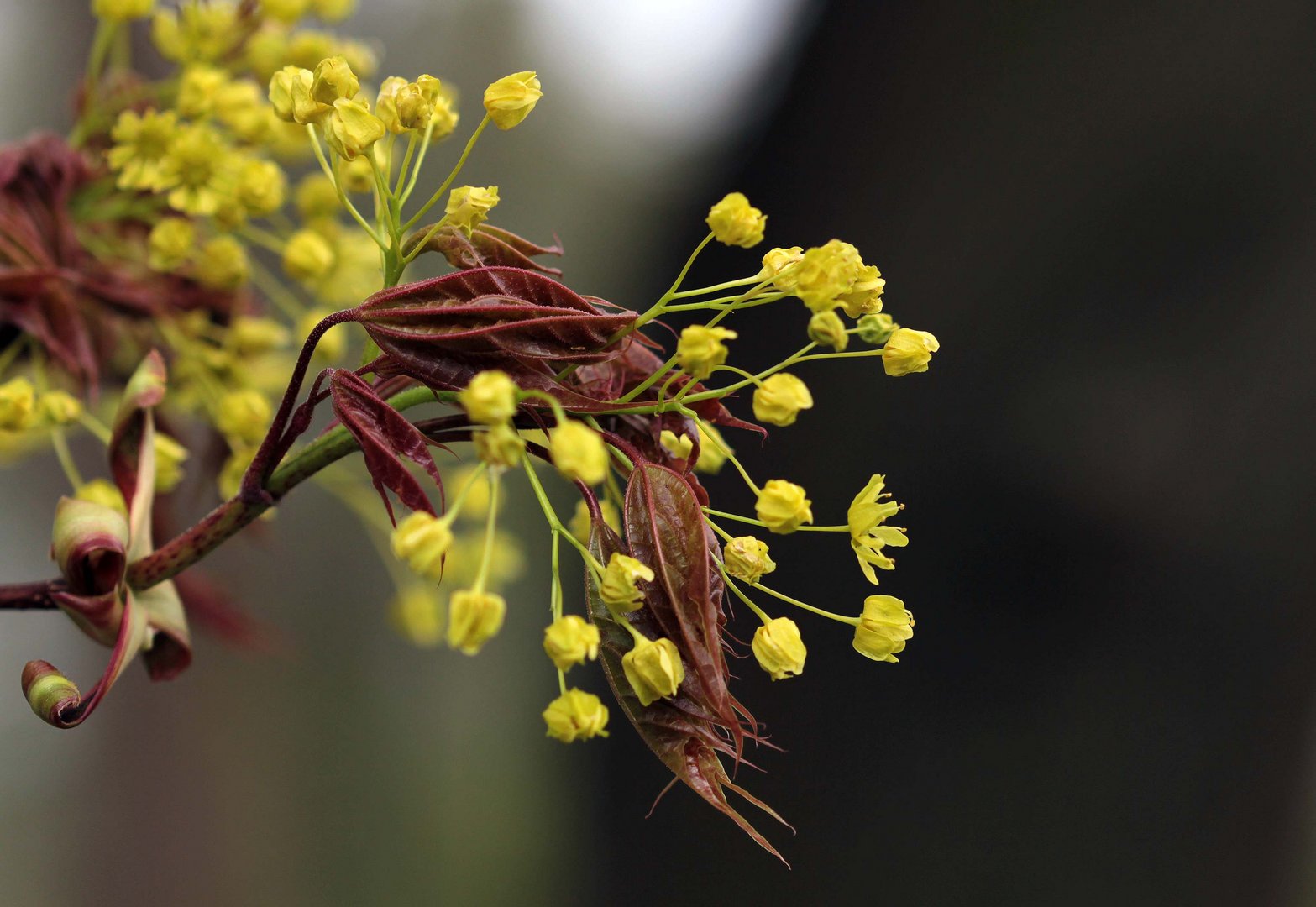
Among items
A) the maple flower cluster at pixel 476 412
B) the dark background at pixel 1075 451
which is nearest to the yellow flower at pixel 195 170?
the maple flower cluster at pixel 476 412

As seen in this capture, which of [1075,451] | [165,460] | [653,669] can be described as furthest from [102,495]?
[1075,451]

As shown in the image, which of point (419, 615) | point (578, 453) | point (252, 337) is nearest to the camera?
point (578, 453)

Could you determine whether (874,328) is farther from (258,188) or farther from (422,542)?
(258,188)

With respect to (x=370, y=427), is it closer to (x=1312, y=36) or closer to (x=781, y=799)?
(x=1312, y=36)

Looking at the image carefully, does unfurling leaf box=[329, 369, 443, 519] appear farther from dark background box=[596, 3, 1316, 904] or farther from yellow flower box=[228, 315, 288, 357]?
dark background box=[596, 3, 1316, 904]

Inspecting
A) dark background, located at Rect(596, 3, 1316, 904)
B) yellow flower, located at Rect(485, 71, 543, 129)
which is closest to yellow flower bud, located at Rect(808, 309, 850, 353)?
yellow flower, located at Rect(485, 71, 543, 129)
